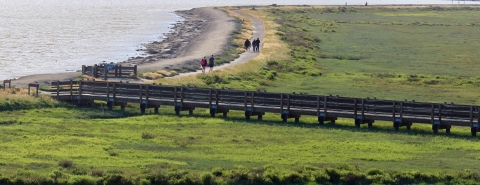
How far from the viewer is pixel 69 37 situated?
104m

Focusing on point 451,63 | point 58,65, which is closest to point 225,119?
point 58,65

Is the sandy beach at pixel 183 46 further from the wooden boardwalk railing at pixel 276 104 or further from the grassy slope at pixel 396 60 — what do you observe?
the grassy slope at pixel 396 60

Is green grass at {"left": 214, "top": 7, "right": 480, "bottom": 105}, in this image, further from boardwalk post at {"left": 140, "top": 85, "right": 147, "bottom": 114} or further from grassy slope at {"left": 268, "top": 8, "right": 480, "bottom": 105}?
boardwalk post at {"left": 140, "top": 85, "right": 147, "bottom": 114}

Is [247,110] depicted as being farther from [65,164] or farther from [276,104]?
[65,164]

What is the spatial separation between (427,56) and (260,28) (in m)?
30.7

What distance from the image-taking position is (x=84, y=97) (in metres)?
41.0

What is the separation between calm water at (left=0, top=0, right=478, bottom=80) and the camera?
73.1 m

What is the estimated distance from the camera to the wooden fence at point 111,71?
172 ft

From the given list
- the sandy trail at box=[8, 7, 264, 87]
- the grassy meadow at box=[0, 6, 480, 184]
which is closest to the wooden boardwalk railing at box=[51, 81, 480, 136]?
the grassy meadow at box=[0, 6, 480, 184]

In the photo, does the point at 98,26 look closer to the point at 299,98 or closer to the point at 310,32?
the point at 310,32

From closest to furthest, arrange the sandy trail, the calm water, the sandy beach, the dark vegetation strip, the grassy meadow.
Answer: the dark vegetation strip
the grassy meadow
the sandy trail
the sandy beach
the calm water

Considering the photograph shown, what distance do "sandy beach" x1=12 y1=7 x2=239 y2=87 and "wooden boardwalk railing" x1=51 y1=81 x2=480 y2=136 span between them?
740cm

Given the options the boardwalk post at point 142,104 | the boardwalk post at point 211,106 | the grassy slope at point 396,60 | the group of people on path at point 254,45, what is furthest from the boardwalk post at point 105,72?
the group of people on path at point 254,45

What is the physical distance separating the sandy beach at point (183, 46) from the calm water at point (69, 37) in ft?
7.87
